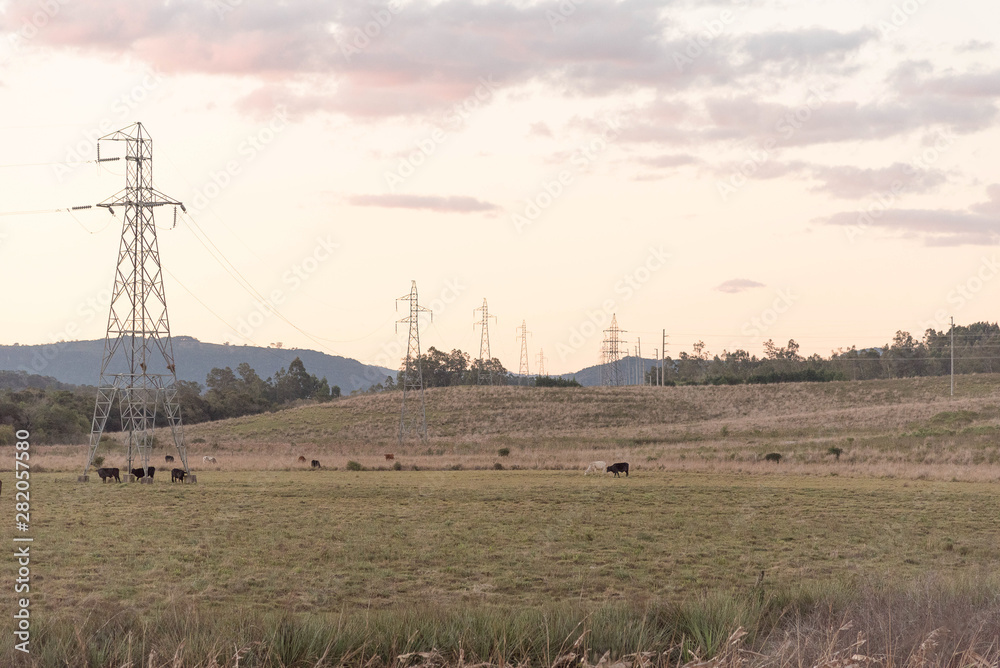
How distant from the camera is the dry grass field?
9000 mm

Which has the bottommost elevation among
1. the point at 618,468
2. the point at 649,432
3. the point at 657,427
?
the point at 649,432

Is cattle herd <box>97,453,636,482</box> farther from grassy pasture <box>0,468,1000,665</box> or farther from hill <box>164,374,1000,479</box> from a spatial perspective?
grassy pasture <box>0,468,1000,665</box>

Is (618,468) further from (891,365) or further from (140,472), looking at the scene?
(891,365)

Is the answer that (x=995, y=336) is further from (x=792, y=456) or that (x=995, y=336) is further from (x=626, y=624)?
(x=626, y=624)

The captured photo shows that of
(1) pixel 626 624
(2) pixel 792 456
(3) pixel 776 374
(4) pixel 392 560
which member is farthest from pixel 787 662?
(3) pixel 776 374

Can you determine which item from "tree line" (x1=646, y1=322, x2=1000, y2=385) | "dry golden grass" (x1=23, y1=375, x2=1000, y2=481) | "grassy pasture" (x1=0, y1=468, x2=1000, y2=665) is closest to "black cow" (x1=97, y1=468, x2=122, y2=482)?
"grassy pasture" (x1=0, y1=468, x2=1000, y2=665)

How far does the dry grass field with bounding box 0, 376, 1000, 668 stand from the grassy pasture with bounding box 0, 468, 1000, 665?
12 centimetres

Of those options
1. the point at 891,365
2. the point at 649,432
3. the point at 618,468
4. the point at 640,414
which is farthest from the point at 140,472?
the point at 891,365

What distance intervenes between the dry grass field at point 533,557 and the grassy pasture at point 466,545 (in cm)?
12

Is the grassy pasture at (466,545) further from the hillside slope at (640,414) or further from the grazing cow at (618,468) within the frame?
the hillside slope at (640,414)

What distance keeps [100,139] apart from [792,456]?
45627mm

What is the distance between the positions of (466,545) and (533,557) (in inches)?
102

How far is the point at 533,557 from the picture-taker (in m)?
21.6

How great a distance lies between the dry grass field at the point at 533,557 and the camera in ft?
29.5
